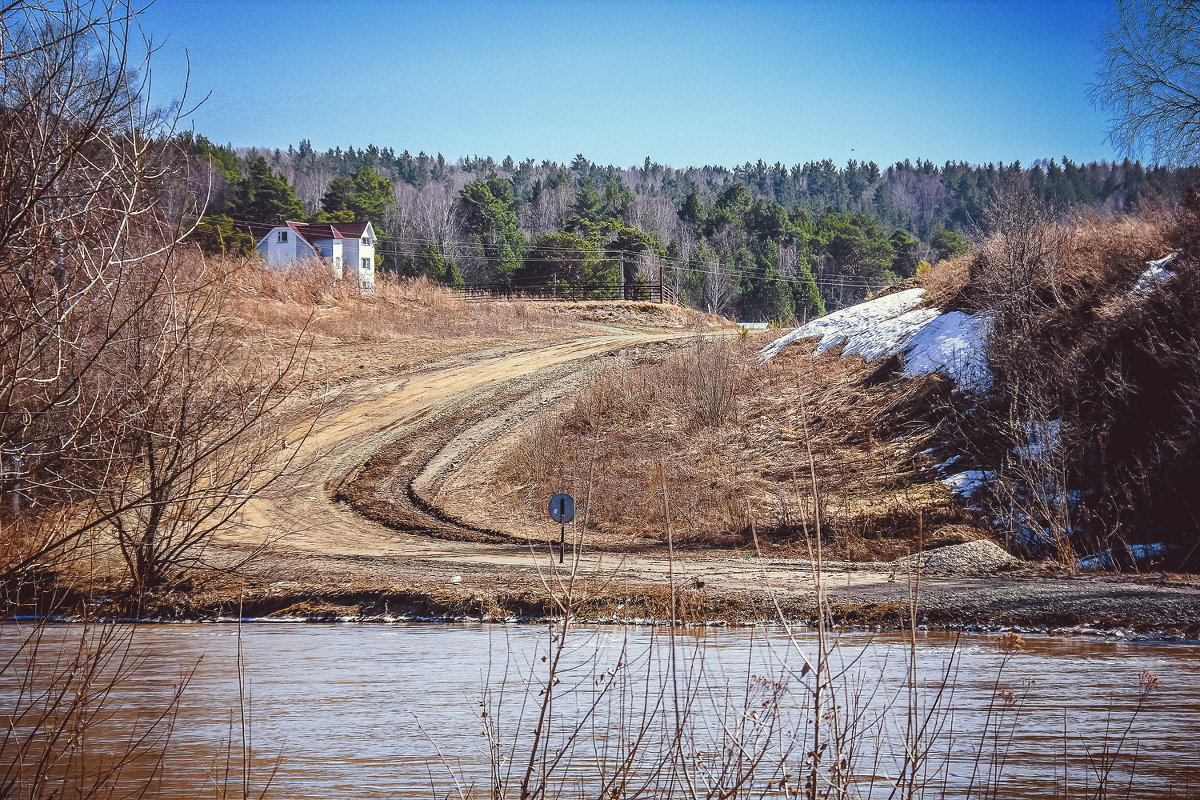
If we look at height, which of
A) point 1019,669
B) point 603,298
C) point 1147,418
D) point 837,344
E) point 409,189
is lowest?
point 1019,669

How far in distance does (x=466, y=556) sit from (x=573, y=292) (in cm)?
5022

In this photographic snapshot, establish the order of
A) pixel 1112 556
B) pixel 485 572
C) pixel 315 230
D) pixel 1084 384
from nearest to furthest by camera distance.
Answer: pixel 1112 556, pixel 485 572, pixel 1084 384, pixel 315 230

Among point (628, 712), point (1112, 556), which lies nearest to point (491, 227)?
point (1112, 556)

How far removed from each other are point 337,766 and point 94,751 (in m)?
2.24

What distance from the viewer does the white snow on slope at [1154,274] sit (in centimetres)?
2533

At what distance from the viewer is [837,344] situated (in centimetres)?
3697

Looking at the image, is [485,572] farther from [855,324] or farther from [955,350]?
[855,324]

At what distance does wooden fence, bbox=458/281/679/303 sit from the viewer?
70250 mm

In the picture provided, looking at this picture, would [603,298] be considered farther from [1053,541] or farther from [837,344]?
[1053,541]

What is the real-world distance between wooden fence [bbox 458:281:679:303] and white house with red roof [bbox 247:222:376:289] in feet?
32.9

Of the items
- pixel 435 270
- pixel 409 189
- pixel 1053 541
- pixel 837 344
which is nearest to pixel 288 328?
pixel 837 344

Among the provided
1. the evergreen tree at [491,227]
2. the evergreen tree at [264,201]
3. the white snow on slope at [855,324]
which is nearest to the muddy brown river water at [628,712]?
the white snow on slope at [855,324]

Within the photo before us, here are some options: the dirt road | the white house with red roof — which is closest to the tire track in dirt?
the dirt road

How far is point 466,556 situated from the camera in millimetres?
22766
